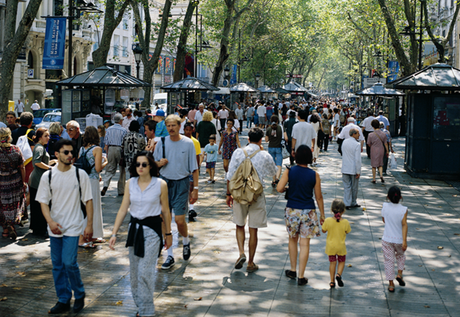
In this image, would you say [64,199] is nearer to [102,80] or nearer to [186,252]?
[186,252]

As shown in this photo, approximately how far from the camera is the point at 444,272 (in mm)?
7219

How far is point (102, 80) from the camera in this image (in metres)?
17.0

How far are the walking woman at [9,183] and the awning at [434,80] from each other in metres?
10.2

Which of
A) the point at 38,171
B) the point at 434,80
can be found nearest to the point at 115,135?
the point at 38,171

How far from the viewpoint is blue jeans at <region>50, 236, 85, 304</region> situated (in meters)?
5.64

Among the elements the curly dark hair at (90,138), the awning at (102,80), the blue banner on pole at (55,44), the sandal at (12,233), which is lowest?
the sandal at (12,233)

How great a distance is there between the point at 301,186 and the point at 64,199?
2.64m

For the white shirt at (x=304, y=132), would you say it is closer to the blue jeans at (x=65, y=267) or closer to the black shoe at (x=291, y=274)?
the black shoe at (x=291, y=274)

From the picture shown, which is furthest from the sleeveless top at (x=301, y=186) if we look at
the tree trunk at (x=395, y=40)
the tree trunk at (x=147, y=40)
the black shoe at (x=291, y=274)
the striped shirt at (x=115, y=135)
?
the tree trunk at (x=147, y=40)

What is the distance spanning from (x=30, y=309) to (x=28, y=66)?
122ft

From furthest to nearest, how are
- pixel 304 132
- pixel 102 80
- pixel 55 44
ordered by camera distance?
1. pixel 55 44
2. pixel 102 80
3. pixel 304 132

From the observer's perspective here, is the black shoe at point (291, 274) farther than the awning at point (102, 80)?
No

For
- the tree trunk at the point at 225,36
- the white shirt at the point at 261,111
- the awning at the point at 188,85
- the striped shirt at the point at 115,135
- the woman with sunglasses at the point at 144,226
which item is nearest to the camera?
the woman with sunglasses at the point at 144,226

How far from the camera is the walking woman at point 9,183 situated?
28.0 feet
